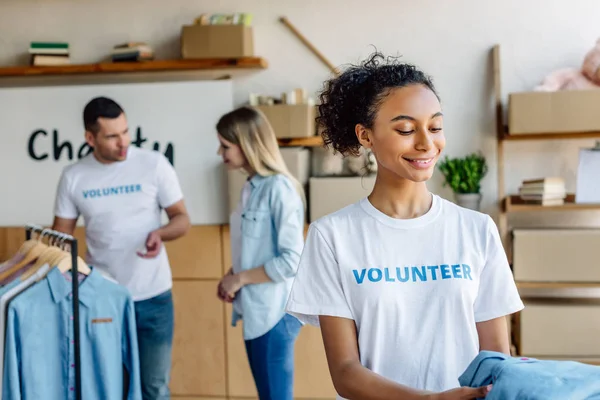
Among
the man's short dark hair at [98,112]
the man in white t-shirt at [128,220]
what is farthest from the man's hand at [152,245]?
the man's short dark hair at [98,112]

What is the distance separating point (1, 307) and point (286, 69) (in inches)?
84.0

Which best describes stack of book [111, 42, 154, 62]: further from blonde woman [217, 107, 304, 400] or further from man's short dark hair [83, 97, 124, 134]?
blonde woman [217, 107, 304, 400]

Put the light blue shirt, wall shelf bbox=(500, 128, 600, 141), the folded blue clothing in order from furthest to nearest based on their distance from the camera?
wall shelf bbox=(500, 128, 600, 141) < the light blue shirt < the folded blue clothing

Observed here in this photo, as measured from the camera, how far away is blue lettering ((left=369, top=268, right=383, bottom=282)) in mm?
1274

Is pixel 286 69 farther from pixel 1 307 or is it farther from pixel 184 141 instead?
pixel 1 307

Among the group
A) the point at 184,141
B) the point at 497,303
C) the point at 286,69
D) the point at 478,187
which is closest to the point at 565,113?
the point at 478,187

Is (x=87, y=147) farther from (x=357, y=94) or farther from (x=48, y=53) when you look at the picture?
(x=357, y=94)

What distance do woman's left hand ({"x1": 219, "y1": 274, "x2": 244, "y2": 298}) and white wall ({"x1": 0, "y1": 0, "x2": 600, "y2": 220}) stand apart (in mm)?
1561

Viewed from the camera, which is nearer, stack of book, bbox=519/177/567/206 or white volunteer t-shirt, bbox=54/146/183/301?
white volunteer t-shirt, bbox=54/146/183/301

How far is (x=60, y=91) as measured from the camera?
12.8 feet

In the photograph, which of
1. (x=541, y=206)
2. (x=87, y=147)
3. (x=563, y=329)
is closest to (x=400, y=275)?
(x=541, y=206)

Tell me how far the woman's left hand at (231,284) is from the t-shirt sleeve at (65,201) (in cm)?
78

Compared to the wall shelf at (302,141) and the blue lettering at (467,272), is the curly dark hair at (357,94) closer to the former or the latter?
the blue lettering at (467,272)

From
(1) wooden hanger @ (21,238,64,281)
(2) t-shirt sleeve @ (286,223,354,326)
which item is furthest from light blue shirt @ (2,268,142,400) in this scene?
(2) t-shirt sleeve @ (286,223,354,326)
